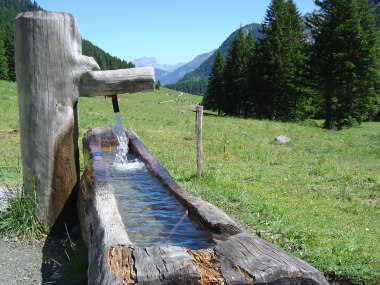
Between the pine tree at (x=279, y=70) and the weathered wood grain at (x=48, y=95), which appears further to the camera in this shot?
the pine tree at (x=279, y=70)

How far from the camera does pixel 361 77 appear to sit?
97.5ft

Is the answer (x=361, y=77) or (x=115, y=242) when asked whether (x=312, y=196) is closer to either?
(x=115, y=242)

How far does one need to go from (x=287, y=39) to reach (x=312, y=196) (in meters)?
29.2

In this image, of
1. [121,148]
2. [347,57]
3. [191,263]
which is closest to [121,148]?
[121,148]

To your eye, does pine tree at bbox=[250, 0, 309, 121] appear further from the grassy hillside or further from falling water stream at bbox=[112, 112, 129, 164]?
falling water stream at bbox=[112, 112, 129, 164]

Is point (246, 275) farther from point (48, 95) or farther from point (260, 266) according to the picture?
point (48, 95)

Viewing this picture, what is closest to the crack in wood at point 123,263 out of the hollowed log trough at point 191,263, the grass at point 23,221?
the hollowed log trough at point 191,263

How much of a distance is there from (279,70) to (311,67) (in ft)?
14.2

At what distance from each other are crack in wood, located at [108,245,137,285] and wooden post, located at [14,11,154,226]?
270 cm

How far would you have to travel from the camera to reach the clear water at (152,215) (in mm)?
4316

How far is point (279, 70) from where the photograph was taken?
118 ft

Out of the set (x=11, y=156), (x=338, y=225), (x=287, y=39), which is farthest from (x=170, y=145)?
(x=287, y=39)

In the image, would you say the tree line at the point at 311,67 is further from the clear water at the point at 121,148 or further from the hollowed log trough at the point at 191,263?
the hollowed log trough at the point at 191,263

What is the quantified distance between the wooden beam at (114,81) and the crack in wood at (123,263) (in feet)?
9.21
